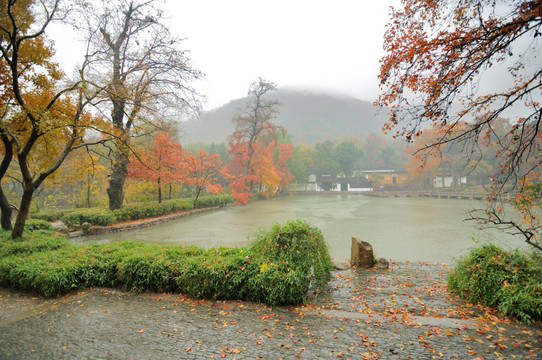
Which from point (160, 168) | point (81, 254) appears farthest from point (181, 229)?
point (81, 254)

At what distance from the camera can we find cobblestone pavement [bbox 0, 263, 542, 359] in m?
2.72

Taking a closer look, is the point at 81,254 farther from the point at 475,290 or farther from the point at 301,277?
the point at 475,290

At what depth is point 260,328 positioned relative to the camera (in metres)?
3.21

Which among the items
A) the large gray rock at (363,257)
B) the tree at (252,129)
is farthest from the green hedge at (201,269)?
the tree at (252,129)

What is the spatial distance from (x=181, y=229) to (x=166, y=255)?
313 inches

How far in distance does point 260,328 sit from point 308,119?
11990 centimetres

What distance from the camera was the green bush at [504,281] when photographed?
3.23 m

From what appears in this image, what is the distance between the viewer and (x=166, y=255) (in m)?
4.85

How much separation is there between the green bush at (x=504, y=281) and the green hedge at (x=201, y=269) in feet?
6.47

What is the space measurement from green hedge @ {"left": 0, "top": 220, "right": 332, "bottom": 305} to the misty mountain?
7874cm

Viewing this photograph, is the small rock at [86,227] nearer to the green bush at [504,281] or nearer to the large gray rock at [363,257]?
the large gray rock at [363,257]

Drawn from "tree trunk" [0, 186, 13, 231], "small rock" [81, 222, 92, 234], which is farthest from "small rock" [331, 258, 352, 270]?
"small rock" [81, 222, 92, 234]

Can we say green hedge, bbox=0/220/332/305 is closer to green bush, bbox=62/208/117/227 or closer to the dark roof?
green bush, bbox=62/208/117/227

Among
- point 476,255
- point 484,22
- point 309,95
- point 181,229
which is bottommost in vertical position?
point 181,229
